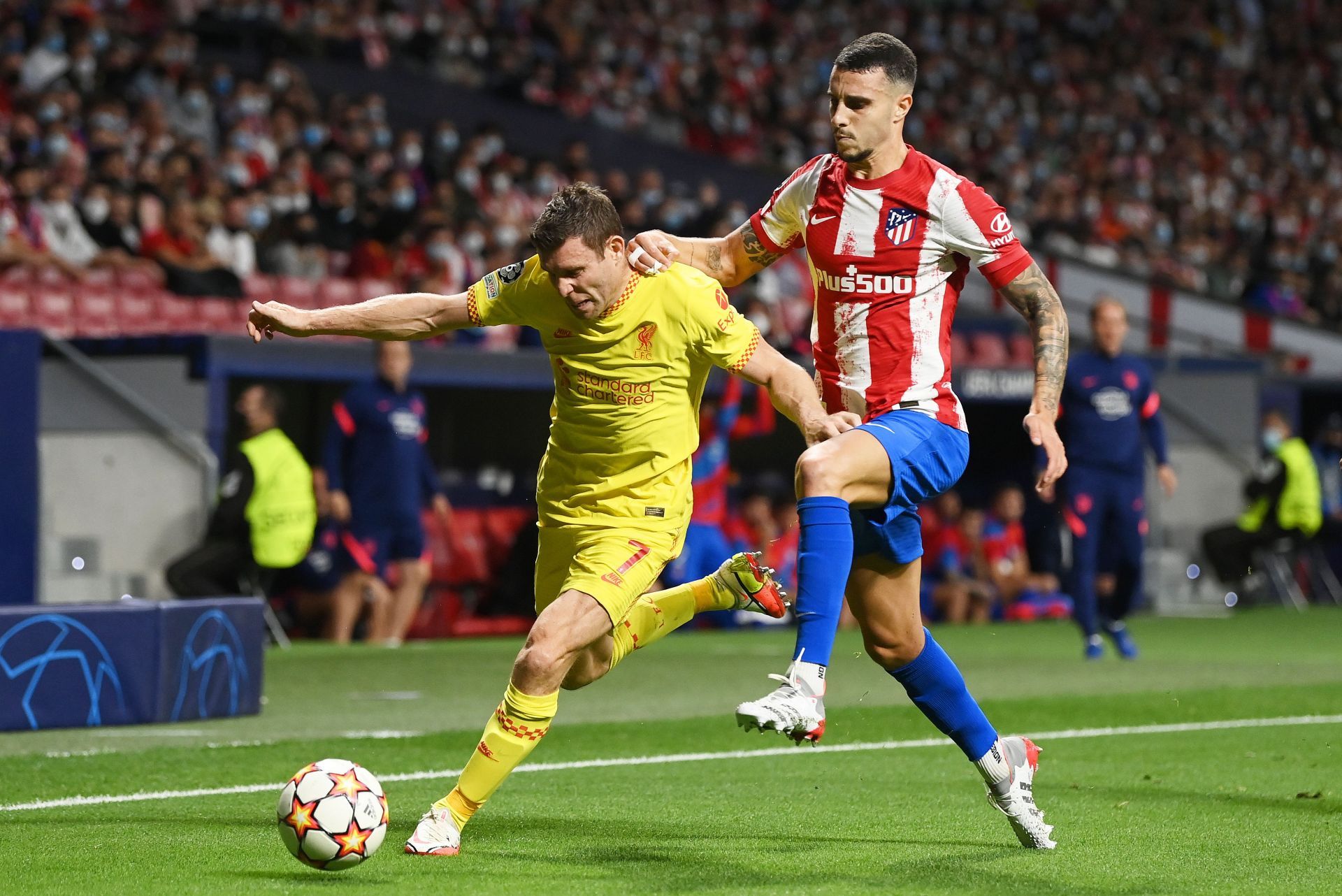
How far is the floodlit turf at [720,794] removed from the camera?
5.13 m

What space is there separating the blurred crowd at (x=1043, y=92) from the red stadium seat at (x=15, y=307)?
7407 mm

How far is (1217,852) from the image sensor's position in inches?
220

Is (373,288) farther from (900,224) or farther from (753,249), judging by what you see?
(900,224)

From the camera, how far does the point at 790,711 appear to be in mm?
4621

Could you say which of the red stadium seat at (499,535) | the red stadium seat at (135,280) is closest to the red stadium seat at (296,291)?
the red stadium seat at (135,280)

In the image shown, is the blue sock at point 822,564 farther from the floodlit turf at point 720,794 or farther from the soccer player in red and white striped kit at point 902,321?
the floodlit turf at point 720,794

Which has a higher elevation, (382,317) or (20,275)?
(382,317)

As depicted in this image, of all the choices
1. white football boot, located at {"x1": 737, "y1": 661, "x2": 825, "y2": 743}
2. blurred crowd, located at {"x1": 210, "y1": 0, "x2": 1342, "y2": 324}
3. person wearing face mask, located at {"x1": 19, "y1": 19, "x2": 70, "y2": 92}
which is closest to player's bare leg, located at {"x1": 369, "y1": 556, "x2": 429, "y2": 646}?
person wearing face mask, located at {"x1": 19, "y1": 19, "x2": 70, "y2": 92}

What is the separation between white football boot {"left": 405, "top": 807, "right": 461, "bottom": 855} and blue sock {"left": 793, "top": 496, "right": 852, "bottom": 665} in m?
1.19

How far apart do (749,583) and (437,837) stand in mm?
1571

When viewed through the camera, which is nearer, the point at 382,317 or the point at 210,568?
the point at 382,317

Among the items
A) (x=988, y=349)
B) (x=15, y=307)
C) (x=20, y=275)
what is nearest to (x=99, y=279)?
(x=20, y=275)

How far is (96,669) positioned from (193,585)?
4399 mm

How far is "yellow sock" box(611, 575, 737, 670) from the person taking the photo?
614 centimetres
